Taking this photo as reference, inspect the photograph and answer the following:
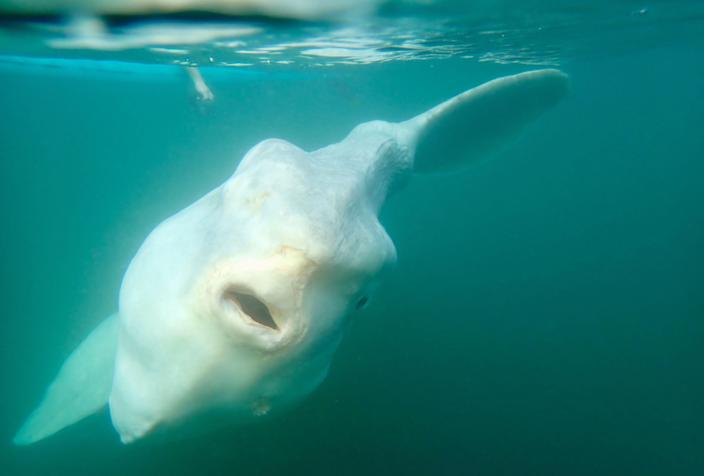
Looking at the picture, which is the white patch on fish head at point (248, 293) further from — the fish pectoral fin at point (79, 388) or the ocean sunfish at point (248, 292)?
the fish pectoral fin at point (79, 388)

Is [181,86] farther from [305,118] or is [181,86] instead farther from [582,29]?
[582,29]

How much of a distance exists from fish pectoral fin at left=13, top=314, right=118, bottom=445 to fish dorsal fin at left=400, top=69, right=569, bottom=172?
16.3ft

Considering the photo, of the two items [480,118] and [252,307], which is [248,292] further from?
[480,118]

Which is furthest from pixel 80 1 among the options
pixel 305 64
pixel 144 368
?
pixel 305 64

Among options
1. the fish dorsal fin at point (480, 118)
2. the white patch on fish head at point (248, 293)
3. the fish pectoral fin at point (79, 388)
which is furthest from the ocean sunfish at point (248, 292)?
the fish dorsal fin at point (480, 118)

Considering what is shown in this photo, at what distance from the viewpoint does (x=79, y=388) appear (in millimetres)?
5730

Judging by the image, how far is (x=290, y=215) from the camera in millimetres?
2305

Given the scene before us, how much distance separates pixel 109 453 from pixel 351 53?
461 inches

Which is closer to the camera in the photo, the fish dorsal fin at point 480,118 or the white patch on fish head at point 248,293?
the white patch on fish head at point 248,293

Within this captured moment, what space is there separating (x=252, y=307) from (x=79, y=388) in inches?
182

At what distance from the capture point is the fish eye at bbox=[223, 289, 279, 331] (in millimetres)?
2238

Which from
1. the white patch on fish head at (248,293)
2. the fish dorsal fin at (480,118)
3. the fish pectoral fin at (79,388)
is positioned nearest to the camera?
the white patch on fish head at (248,293)

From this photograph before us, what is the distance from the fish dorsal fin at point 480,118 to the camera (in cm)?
740

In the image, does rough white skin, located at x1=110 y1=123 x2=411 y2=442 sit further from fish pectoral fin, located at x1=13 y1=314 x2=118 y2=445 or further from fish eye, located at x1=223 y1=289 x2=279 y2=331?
fish pectoral fin, located at x1=13 y1=314 x2=118 y2=445
